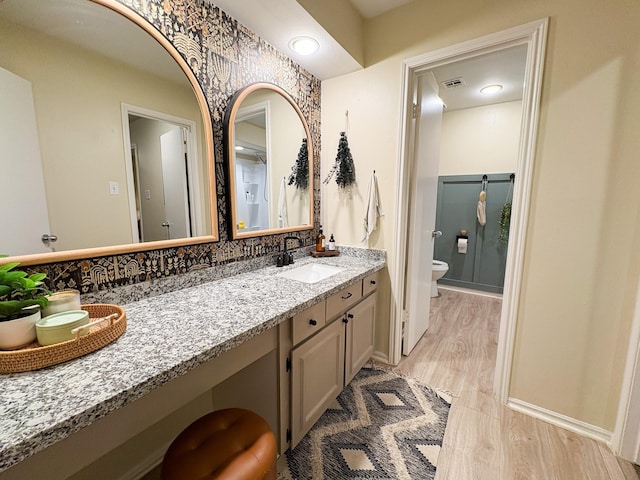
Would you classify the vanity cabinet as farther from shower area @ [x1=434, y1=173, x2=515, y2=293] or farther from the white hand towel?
shower area @ [x1=434, y1=173, x2=515, y2=293]

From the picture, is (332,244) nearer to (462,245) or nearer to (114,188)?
(114,188)

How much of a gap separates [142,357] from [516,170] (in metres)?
1.89

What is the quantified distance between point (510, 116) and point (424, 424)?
3.66 meters

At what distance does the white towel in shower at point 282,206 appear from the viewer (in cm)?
193

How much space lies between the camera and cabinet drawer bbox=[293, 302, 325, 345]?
3.87 feet

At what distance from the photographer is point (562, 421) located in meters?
1.52

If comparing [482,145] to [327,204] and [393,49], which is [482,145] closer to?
[393,49]

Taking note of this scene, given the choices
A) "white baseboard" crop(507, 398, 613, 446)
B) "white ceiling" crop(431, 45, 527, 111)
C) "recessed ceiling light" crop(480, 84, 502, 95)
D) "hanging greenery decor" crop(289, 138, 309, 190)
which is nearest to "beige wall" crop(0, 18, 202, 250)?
"hanging greenery decor" crop(289, 138, 309, 190)

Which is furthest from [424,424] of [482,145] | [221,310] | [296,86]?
[482,145]

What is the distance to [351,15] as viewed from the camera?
1.78 meters

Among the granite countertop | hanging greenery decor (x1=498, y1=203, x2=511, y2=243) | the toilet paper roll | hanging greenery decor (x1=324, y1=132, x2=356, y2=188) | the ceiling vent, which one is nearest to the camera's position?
the granite countertop

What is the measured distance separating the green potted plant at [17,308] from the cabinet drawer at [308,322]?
818mm

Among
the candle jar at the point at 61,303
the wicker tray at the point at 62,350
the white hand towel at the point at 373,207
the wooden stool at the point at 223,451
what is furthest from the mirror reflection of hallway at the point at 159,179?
the white hand towel at the point at 373,207

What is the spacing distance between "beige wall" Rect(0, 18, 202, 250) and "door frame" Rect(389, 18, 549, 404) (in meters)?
1.54
